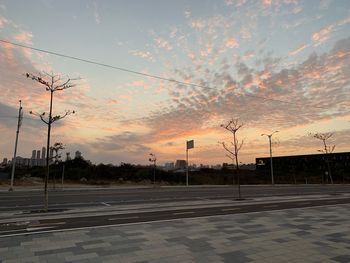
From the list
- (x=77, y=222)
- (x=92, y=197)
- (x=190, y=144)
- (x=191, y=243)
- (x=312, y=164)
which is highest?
(x=190, y=144)

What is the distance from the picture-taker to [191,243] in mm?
8914

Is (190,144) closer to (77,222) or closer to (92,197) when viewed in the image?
(92,197)

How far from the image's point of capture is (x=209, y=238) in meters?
9.62

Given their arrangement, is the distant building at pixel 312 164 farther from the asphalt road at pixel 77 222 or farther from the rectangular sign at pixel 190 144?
the asphalt road at pixel 77 222

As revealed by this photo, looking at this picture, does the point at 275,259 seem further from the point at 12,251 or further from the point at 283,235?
the point at 12,251

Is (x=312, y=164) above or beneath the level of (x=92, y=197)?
above

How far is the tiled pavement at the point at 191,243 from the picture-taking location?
24.3 ft

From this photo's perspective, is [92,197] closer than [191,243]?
No

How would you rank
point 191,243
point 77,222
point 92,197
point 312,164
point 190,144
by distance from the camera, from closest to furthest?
point 191,243
point 77,222
point 92,197
point 190,144
point 312,164

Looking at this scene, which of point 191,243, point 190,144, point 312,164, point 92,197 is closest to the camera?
point 191,243

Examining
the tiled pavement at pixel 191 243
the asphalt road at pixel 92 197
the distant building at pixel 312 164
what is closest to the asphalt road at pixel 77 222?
the tiled pavement at pixel 191 243

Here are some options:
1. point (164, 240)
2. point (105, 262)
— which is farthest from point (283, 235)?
point (105, 262)

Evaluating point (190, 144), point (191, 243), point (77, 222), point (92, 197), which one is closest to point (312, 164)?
point (190, 144)

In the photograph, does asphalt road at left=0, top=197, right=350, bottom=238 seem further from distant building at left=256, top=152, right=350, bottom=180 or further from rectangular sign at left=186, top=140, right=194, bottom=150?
distant building at left=256, top=152, right=350, bottom=180
